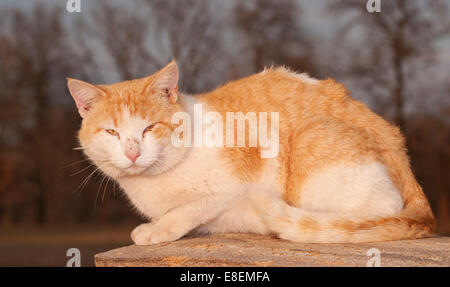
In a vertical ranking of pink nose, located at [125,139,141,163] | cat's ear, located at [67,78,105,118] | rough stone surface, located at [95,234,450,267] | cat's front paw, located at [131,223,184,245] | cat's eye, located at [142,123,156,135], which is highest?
cat's ear, located at [67,78,105,118]

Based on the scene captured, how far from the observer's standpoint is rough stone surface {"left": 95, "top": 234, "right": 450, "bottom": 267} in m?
3.73

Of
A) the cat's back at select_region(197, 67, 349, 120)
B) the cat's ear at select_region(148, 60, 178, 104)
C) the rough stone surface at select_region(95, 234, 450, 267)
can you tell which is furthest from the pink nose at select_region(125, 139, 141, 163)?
the cat's back at select_region(197, 67, 349, 120)

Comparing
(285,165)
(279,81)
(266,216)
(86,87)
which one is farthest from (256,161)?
(86,87)

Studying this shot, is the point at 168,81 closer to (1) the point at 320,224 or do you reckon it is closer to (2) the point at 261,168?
(2) the point at 261,168

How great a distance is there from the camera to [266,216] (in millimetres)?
4129

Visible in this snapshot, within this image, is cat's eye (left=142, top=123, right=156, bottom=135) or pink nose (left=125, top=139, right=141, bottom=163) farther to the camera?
cat's eye (left=142, top=123, right=156, bottom=135)

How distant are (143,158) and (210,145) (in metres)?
0.75

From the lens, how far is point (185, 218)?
4.36 m

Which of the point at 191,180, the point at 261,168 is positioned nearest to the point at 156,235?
the point at 191,180

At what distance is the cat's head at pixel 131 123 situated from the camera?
421cm

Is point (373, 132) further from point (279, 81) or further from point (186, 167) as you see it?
point (186, 167)

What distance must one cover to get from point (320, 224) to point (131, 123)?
1.97m

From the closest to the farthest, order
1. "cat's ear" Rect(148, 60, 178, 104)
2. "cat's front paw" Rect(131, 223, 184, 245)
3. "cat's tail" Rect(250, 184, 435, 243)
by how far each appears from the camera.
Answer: "cat's tail" Rect(250, 184, 435, 243) < "cat's front paw" Rect(131, 223, 184, 245) < "cat's ear" Rect(148, 60, 178, 104)

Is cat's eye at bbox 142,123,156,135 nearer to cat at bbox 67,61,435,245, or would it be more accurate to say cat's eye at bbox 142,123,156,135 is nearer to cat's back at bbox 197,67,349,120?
cat at bbox 67,61,435,245
